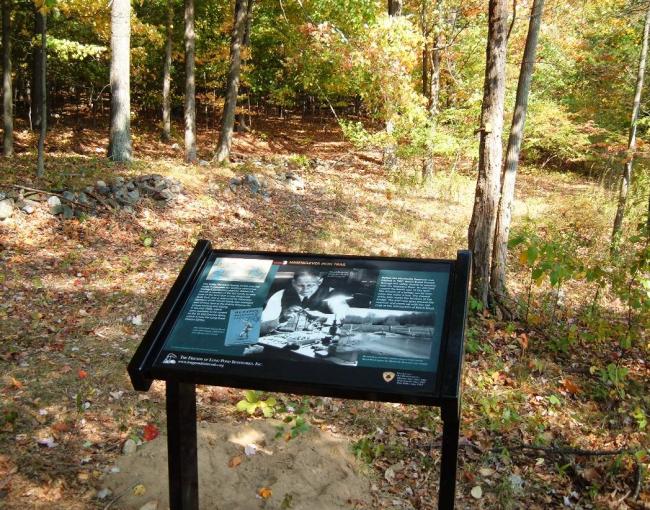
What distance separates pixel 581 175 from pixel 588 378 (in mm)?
21437

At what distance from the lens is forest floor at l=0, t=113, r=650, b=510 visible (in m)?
4.03

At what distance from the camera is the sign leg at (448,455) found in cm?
256

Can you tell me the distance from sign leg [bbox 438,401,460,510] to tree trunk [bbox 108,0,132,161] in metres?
11.2

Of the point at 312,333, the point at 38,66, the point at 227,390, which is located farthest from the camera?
the point at 38,66

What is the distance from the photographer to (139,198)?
1029cm

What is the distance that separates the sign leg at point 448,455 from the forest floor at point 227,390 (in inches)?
45.9

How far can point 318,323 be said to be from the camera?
114 inches

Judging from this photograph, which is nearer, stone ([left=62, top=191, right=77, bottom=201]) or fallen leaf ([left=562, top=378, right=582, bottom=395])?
fallen leaf ([left=562, top=378, right=582, bottom=395])

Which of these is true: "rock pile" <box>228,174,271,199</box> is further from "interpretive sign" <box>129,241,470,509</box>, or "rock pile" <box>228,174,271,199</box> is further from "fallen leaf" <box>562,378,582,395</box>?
"interpretive sign" <box>129,241,470,509</box>

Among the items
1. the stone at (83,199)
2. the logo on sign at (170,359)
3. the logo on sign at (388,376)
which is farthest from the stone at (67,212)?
the logo on sign at (388,376)

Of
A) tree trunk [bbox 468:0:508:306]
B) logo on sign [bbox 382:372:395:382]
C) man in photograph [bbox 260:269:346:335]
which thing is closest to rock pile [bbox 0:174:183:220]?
tree trunk [bbox 468:0:508:306]

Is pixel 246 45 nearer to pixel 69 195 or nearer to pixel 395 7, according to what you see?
pixel 395 7

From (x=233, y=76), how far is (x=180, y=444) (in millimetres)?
13879

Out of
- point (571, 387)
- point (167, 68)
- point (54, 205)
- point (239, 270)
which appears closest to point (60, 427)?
point (239, 270)
